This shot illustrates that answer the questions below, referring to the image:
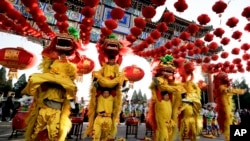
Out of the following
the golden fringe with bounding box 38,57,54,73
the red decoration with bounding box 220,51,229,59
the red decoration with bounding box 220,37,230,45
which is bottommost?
the golden fringe with bounding box 38,57,54,73

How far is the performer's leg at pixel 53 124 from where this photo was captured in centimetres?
293

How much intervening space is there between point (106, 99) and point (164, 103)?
1.05 m

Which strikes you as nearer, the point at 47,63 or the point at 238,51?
the point at 47,63

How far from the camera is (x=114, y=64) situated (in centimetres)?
413

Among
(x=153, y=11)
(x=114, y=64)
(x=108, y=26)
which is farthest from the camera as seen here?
(x=108, y=26)

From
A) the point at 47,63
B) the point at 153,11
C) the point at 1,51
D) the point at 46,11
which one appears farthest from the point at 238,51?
the point at 46,11

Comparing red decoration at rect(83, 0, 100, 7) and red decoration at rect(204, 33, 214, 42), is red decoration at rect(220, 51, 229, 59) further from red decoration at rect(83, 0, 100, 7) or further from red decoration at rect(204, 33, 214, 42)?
red decoration at rect(83, 0, 100, 7)

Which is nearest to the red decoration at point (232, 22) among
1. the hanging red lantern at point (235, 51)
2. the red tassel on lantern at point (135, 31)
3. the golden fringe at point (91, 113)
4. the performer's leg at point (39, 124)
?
the hanging red lantern at point (235, 51)

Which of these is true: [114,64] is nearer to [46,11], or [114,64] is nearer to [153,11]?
[153,11]

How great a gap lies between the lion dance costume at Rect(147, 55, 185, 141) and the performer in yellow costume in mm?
714

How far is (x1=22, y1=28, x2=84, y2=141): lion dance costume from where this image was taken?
9.82 ft

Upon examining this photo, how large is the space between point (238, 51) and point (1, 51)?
7418 millimetres

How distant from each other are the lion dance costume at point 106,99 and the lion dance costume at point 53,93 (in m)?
0.56

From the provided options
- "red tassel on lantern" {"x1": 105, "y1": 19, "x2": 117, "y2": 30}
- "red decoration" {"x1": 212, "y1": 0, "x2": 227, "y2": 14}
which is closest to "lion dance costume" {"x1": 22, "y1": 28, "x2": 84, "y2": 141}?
"red tassel on lantern" {"x1": 105, "y1": 19, "x2": 117, "y2": 30}
